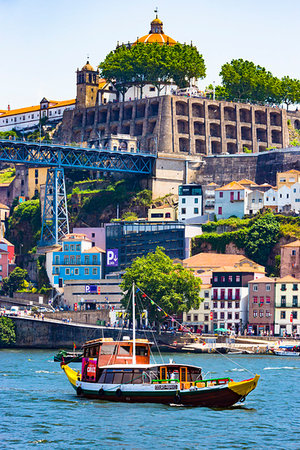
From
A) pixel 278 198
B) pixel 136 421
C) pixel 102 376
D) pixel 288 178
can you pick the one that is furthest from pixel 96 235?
pixel 136 421

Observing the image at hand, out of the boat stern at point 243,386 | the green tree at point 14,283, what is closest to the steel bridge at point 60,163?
the green tree at point 14,283

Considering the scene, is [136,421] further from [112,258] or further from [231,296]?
[112,258]

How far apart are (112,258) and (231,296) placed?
71.2ft

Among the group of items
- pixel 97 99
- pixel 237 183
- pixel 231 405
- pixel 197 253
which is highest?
pixel 97 99

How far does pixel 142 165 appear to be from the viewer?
16238 centimetres

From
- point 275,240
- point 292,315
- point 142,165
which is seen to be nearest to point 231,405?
point 292,315

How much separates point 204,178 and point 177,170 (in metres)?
4.14

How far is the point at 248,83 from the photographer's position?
178375mm

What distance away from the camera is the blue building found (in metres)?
149

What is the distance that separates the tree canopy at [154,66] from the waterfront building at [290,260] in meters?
45.6

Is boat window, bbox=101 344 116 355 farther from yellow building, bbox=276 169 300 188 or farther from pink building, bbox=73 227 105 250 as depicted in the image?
pink building, bbox=73 227 105 250

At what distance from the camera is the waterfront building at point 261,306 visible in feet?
425

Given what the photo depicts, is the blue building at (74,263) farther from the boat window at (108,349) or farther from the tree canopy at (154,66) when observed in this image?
the boat window at (108,349)

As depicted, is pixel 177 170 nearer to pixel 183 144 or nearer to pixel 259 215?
pixel 183 144
